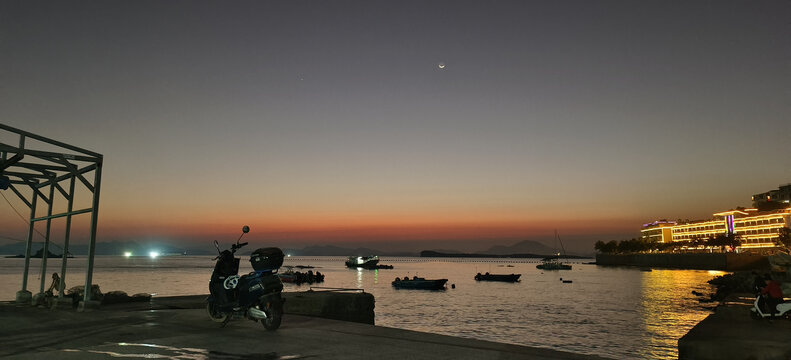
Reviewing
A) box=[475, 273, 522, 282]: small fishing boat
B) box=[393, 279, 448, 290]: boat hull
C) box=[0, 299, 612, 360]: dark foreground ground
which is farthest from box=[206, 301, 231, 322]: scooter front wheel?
box=[475, 273, 522, 282]: small fishing boat

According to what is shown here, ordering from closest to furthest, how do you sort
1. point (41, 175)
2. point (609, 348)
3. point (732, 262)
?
point (41, 175) → point (609, 348) → point (732, 262)

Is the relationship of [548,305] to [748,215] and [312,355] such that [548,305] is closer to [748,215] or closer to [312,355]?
[312,355]

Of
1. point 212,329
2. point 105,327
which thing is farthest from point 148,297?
point 212,329

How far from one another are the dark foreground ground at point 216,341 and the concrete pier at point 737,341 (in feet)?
14.0

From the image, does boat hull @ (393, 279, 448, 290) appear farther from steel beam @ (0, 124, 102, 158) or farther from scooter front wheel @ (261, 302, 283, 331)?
scooter front wheel @ (261, 302, 283, 331)

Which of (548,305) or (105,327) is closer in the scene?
(105,327)

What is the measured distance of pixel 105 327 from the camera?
11531 millimetres

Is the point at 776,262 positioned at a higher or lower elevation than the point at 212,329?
higher

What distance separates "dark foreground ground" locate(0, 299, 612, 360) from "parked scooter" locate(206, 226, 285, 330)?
33cm

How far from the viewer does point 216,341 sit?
983 centimetres

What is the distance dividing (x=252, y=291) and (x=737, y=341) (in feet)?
35.1

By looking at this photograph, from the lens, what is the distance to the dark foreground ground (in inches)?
331

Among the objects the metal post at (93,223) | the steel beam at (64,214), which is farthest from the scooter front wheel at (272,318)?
the steel beam at (64,214)

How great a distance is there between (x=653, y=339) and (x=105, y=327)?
3667cm
